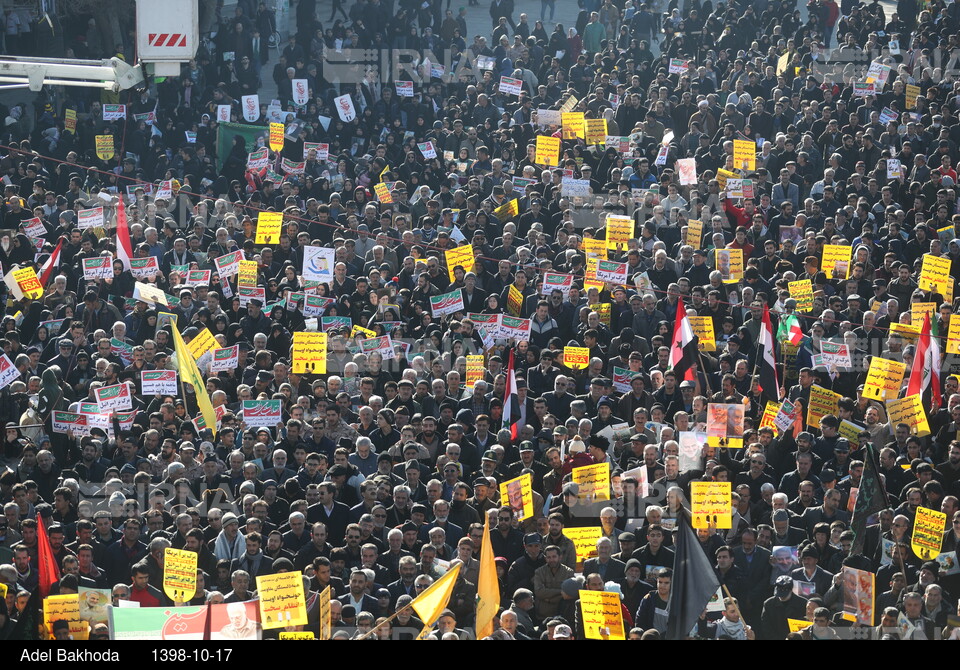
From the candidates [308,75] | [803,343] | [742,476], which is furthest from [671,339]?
[308,75]

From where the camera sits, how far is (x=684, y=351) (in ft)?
49.6

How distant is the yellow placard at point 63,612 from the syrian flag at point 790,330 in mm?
8182

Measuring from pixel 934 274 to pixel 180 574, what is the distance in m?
9.36

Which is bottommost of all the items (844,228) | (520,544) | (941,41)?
(520,544)

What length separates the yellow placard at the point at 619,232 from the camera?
18.2 m

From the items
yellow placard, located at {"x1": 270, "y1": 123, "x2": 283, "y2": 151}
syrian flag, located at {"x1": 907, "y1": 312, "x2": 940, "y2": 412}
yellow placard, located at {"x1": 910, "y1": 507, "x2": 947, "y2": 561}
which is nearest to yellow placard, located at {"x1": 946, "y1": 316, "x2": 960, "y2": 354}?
syrian flag, located at {"x1": 907, "y1": 312, "x2": 940, "y2": 412}

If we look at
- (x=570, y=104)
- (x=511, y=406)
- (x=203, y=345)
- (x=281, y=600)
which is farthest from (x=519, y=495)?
(x=570, y=104)

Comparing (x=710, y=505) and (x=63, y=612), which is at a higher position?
(x=710, y=505)

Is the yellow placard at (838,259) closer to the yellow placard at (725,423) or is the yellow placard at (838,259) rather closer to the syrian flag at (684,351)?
the syrian flag at (684,351)

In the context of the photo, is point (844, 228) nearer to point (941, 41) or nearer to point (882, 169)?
point (882, 169)

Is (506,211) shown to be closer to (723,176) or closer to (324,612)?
(723,176)

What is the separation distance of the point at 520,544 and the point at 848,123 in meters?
11.5

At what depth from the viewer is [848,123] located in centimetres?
2156

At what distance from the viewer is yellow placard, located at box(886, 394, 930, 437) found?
554 inches
